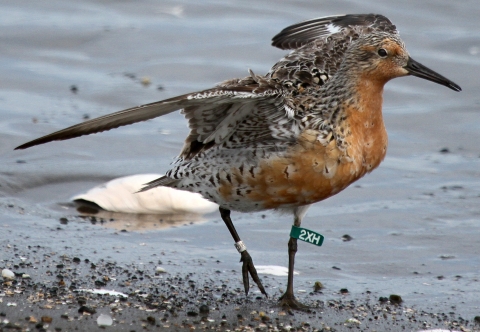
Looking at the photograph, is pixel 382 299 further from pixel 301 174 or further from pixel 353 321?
pixel 301 174

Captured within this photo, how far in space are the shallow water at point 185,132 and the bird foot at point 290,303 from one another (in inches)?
25.3

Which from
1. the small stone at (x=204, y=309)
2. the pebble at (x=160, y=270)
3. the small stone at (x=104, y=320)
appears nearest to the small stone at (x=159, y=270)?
the pebble at (x=160, y=270)

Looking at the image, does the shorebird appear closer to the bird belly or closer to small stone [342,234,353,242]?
the bird belly

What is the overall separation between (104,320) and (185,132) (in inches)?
203

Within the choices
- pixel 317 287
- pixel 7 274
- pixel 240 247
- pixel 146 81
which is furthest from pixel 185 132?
pixel 7 274

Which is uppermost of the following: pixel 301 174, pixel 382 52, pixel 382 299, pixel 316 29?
pixel 316 29

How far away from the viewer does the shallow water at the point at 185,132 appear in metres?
7.16

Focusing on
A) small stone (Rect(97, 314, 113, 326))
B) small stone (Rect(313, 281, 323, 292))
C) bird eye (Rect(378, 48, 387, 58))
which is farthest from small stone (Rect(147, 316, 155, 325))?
bird eye (Rect(378, 48, 387, 58))

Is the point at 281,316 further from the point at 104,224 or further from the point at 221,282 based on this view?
the point at 104,224

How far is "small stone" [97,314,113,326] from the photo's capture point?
5.03 meters

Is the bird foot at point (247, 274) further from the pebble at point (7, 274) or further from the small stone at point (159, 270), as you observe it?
the pebble at point (7, 274)

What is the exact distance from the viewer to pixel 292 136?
5.87 metres

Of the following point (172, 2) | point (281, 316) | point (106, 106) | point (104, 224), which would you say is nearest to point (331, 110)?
point (281, 316)

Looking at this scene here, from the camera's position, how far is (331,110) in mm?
5996
